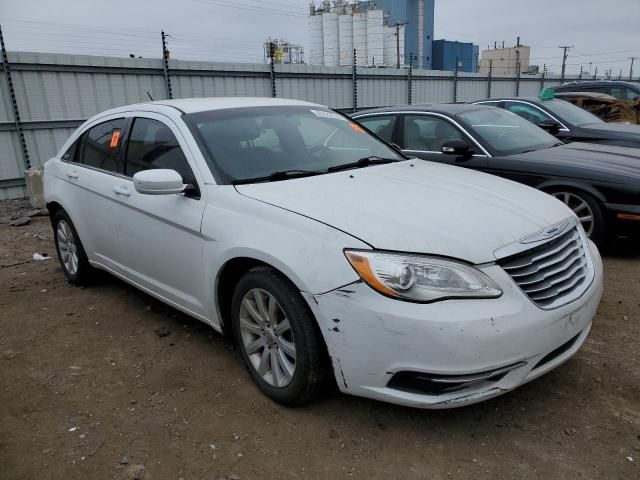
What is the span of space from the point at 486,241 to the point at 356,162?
1.35m

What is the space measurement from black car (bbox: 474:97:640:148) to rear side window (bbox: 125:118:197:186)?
556 centimetres

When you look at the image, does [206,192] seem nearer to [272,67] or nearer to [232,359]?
[232,359]

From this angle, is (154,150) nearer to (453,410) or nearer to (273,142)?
(273,142)

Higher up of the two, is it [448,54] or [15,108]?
[448,54]

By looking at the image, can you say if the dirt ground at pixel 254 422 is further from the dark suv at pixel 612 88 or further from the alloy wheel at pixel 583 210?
the dark suv at pixel 612 88

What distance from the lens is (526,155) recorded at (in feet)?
18.1

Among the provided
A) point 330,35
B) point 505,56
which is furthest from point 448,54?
point 330,35

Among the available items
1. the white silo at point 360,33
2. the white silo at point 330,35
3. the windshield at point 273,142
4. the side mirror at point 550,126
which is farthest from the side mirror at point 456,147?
the white silo at point 330,35

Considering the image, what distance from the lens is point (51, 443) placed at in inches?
103

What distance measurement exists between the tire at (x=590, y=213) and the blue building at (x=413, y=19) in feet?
120

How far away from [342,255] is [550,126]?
19.5ft

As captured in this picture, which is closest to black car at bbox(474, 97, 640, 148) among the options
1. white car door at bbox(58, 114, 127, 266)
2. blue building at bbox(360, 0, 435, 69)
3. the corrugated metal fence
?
white car door at bbox(58, 114, 127, 266)

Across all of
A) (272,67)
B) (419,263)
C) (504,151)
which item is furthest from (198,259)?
(272,67)

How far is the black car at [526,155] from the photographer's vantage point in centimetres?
488
